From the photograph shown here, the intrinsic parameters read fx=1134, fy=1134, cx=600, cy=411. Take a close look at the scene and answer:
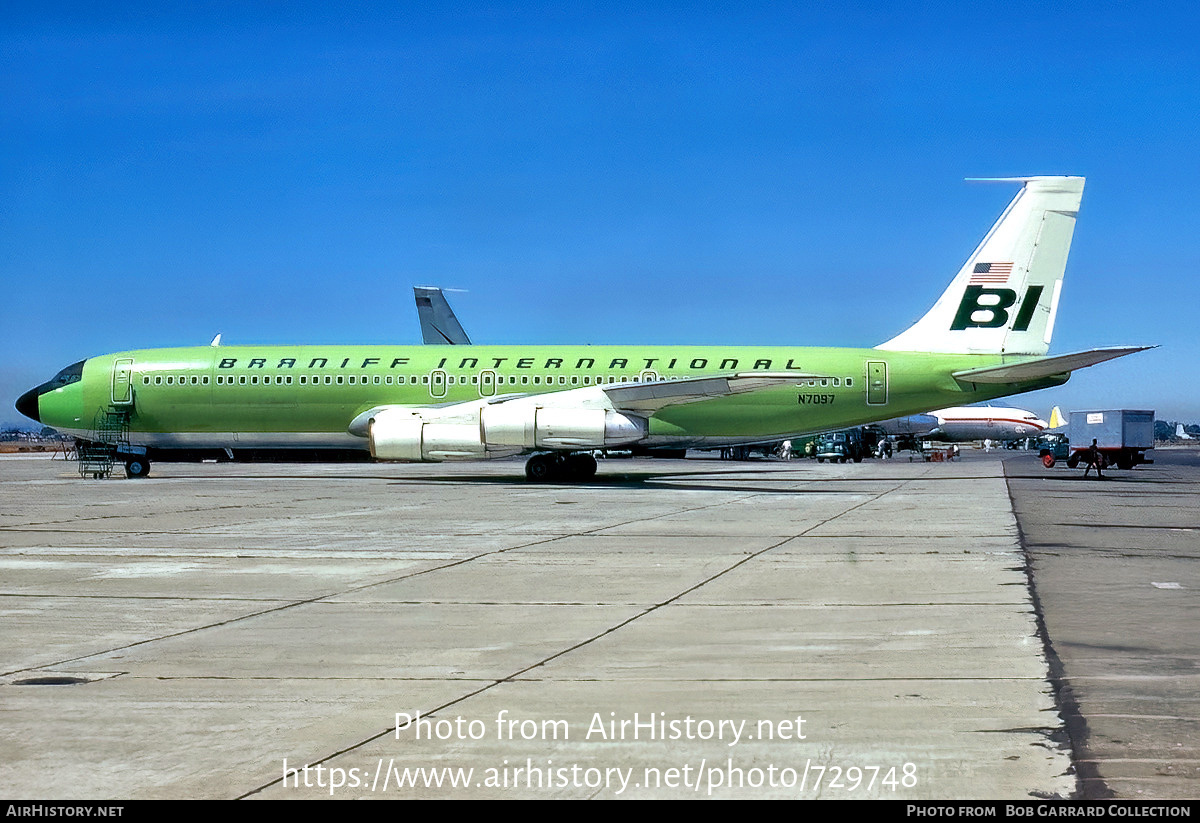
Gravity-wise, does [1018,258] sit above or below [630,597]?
above

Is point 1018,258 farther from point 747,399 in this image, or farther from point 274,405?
point 274,405

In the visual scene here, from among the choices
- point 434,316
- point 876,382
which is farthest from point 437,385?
point 434,316

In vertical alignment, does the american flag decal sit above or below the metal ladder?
above

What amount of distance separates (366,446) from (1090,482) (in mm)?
21273

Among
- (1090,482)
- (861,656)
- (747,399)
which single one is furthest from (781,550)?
(1090,482)

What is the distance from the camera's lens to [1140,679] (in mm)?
6488

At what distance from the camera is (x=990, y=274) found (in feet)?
101

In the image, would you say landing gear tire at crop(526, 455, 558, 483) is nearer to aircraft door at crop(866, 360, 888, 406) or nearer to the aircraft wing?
the aircraft wing

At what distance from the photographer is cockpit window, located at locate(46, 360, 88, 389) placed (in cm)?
3312

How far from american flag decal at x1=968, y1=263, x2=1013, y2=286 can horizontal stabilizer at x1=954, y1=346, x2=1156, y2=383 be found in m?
2.41

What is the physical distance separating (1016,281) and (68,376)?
27.2 meters

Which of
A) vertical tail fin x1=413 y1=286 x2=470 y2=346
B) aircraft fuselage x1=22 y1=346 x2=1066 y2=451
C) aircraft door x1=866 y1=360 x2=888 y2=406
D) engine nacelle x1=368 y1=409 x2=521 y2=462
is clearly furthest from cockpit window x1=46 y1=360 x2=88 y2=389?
vertical tail fin x1=413 y1=286 x2=470 y2=346

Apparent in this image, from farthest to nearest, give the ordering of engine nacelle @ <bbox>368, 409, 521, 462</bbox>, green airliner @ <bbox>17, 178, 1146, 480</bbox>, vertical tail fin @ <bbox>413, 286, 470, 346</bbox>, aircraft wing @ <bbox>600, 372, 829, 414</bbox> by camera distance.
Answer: vertical tail fin @ <bbox>413, 286, 470, 346</bbox> → green airliner @ <bbox>17, 178, 1146, 480</bbox> → engine nacelle @ <bbox>368, 409, 521, 462</bbox> → aircraft wing @ <bbox>600, 372, 829, 414</bbox>

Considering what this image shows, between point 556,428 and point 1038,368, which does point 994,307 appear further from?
point 556,428
